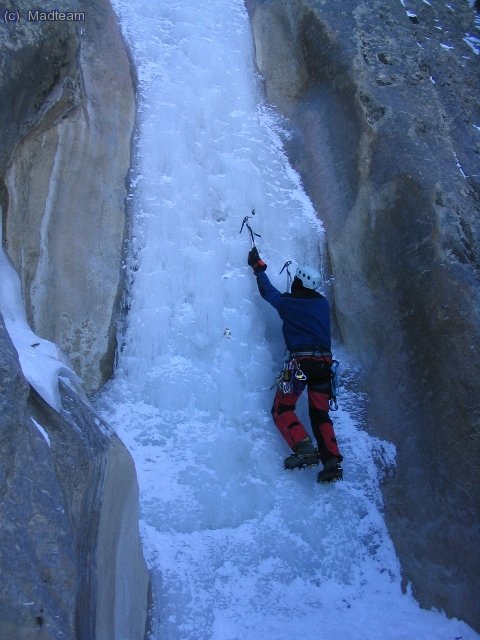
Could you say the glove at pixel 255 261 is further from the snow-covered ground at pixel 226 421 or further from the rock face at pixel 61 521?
the rock face at pixel 61 521

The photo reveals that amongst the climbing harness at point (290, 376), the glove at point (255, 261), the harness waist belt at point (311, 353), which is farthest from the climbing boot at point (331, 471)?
the glove at point (255, 261)

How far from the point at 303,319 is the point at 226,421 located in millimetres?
1004

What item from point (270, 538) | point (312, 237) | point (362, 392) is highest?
point (312, 237)

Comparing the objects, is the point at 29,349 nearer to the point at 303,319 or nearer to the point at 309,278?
the point at 303,319

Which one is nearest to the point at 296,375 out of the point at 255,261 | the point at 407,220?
the point at 255,261

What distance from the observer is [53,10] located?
487cm

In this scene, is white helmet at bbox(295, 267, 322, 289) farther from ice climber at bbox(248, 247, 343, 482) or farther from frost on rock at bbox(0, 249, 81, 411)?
frost on rock at bbox(0, 249, 81, 411)

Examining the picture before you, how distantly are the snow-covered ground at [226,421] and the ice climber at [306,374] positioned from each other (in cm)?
24

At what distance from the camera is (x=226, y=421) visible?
515 cm

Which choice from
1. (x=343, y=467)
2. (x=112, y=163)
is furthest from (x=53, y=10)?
(x=343, y=467)

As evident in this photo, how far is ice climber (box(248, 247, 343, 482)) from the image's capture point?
192 inches

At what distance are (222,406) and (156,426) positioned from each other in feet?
1.79

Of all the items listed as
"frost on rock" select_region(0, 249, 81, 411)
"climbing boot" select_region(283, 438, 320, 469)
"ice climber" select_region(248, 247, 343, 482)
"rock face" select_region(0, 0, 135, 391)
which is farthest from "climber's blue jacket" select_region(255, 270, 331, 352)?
"frost on rock" select_region(0, 249, 81, 411)

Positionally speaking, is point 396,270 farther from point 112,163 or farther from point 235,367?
point 112,163
